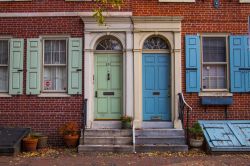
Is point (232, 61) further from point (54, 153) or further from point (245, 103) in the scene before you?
point (54, 153)

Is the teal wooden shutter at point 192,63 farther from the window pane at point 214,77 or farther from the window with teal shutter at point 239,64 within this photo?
the window with teal shutter at point 239,64

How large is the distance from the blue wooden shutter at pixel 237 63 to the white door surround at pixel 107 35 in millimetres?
3292

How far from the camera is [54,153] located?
1009 cm

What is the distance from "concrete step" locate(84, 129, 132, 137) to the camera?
1062 cm

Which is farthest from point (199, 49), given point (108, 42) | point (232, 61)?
point (108, 42)

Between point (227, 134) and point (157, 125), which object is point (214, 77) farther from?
point (157, 125)

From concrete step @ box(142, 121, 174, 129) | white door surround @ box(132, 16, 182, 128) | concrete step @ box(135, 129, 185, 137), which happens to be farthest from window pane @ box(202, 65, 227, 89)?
concrete step @ box(135, 129, 185, 137)

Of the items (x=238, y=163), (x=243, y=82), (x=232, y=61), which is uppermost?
Answer: (x=232, y=61)

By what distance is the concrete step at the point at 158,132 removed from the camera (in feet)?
34.8

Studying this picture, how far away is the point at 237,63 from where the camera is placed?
1148cm

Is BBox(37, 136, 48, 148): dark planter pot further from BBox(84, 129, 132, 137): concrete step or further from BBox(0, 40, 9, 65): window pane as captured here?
BBox(0, 40, 9, 65): window pane

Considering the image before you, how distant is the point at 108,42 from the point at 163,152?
4.15 meters

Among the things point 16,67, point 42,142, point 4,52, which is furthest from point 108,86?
point 4,52

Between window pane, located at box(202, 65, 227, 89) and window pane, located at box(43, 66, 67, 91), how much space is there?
4674 mm
